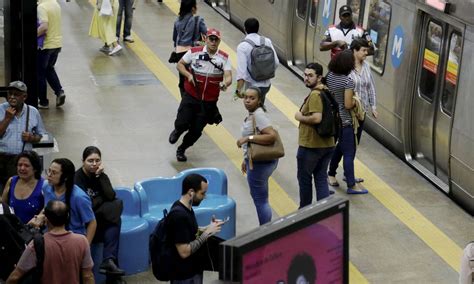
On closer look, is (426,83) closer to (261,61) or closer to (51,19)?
(261,61)

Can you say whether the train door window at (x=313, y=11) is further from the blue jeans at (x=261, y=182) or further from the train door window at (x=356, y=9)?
the blue jeans at (x=261, y=182)

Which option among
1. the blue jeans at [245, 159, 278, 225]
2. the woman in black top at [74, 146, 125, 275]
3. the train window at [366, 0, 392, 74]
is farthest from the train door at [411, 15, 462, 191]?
the woman in black top at [74, 146, 125, 275]

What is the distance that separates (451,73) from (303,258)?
7826 mm

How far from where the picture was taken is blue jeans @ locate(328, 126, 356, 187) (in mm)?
12375

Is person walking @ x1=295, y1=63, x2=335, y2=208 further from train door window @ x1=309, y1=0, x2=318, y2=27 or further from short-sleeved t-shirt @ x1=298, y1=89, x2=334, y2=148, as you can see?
train door window @ x1=309, y1=0, x2=318, y2=27

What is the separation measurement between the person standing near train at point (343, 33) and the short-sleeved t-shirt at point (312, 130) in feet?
11.7

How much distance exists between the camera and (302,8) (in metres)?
18.0

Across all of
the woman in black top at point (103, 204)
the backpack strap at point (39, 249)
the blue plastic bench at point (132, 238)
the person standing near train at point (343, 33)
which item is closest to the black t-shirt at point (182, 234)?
the backpack strap at point (39, 249)

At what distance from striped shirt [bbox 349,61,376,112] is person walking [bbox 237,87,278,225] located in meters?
2.09

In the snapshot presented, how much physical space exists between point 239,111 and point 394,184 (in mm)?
3266

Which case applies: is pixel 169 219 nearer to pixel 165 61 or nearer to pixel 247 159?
pixel 247 159

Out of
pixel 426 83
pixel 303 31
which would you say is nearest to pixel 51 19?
pixel 303 31

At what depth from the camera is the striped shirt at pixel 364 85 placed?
12.6 metres

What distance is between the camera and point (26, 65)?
42.0 ft
